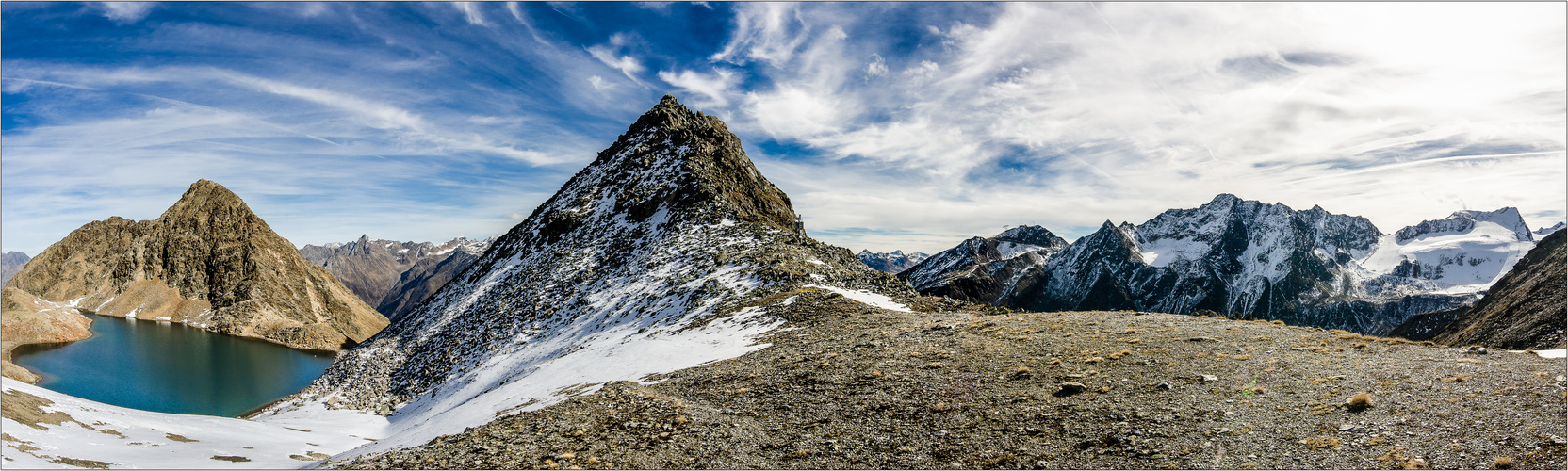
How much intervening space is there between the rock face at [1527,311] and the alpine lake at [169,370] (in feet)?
387

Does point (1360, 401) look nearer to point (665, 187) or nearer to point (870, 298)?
point (870, 298)

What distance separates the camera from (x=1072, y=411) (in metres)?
12.4

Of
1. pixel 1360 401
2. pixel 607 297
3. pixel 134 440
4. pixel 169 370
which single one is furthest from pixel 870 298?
pixel 169 370

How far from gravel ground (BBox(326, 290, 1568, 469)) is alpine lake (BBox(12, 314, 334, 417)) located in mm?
70396

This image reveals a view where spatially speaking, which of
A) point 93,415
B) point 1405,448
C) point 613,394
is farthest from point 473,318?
point 1405,448

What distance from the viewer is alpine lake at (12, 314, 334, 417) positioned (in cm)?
6900

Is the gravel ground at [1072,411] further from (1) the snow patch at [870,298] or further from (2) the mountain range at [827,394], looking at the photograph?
(1) the snow patch at [870,298]

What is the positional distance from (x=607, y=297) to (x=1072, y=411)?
33.1m

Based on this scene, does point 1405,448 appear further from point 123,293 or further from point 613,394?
point 123,293

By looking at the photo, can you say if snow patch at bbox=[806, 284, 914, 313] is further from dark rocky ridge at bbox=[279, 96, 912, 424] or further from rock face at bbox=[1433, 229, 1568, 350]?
rock face at bbox=[1433, 229, 1568, 350]

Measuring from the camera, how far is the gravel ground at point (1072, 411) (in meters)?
9.91

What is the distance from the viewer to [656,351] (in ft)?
82.1

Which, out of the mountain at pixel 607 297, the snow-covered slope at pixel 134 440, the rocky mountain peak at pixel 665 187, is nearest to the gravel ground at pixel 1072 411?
the mountain at pixel 607 297

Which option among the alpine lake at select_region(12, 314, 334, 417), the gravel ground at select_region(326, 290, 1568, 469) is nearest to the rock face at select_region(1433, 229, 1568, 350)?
the gravel ground at select_region(326, 290, 1568, 469)
